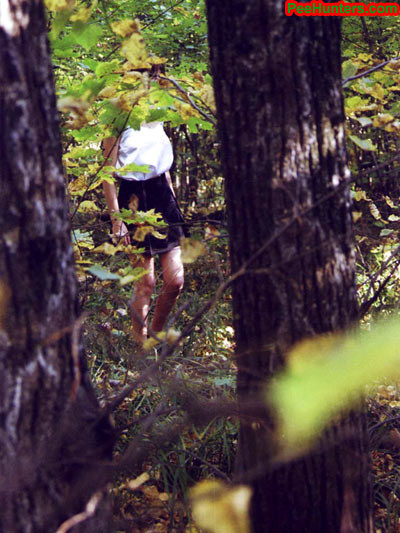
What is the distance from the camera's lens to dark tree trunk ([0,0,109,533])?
1072 mm

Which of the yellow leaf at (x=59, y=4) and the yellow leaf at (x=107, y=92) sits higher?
the yellow leaf at (x=59, y=4)

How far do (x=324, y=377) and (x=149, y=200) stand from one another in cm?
225

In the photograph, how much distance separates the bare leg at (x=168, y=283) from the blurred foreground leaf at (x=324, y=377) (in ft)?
6.07

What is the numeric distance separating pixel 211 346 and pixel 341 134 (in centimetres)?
236

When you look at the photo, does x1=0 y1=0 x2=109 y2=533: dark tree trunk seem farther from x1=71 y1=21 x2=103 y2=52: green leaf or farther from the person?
the person

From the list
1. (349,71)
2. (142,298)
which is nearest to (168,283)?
(142,298)

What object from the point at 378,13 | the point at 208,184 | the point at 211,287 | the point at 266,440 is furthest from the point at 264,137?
the point at 208,184

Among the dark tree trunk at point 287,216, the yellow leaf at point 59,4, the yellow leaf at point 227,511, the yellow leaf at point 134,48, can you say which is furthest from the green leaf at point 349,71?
the yellow leaf at point 227,511

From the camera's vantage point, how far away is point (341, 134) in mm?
1358

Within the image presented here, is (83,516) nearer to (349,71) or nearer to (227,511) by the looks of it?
(227,511)

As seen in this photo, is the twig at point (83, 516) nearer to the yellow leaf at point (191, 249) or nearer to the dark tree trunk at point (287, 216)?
the dark tree trunk at point (287, 216)

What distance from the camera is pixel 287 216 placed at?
1323 millimetres

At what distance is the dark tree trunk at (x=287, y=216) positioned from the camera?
1.28 meters

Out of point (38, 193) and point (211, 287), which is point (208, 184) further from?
point (38, 193)
